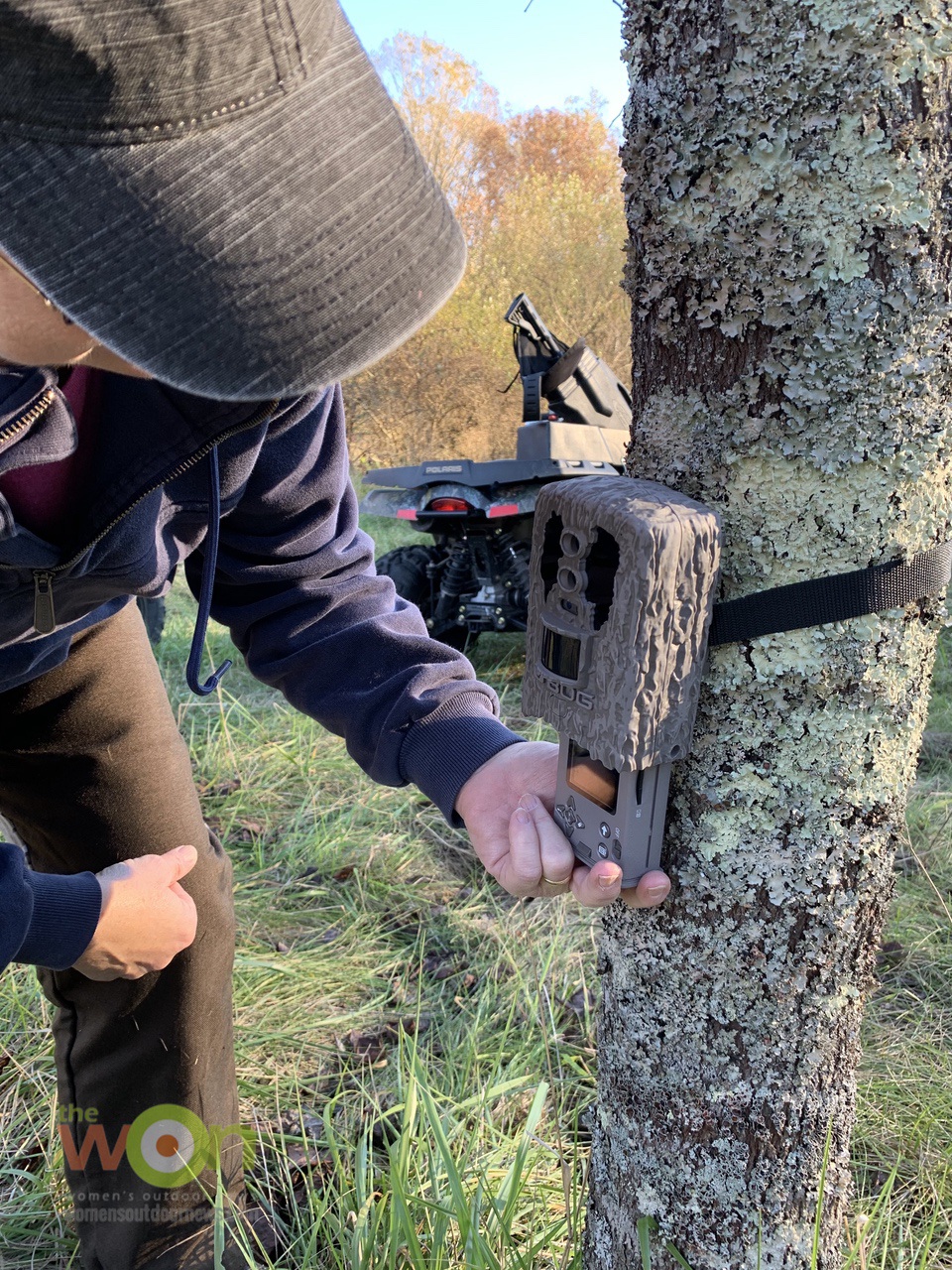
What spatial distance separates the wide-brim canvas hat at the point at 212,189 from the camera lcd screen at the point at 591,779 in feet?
1.75

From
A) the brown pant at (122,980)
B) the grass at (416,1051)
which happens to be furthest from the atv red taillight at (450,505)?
the brown pant at (122,980)

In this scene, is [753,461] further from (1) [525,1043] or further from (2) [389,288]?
(1) [525,1043]

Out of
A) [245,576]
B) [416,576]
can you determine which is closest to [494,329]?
[416,576]

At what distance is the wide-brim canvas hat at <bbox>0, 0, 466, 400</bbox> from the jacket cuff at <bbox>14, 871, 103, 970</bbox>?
919mm

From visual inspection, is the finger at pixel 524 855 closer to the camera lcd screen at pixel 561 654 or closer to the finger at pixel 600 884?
the finger at pixel 600 884

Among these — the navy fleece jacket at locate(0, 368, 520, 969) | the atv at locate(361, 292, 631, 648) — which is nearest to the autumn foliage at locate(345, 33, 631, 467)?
the atv at locate(361, 292, 631, 648)

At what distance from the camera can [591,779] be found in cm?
113

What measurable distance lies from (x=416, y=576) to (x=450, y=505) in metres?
0.76

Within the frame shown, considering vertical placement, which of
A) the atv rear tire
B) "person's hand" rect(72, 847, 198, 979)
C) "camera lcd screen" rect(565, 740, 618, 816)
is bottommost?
the atv rear tire

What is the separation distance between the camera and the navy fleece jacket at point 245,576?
133cm

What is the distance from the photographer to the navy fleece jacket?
1328 millimetres

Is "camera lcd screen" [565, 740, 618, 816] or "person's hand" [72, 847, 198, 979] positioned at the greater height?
"camera lcd screen" [565, 740, 618, 816]

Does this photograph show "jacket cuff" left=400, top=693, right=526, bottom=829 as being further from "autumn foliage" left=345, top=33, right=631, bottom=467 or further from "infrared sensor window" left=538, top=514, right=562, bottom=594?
"autumn foliage" left=345, top=33, right=631, bottom=467

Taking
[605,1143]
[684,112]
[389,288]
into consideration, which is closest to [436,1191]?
[605,1143]
